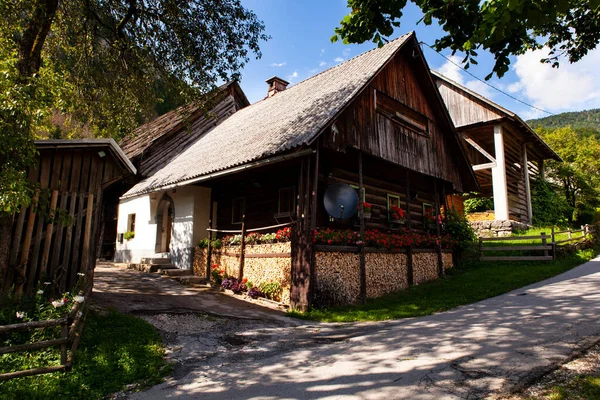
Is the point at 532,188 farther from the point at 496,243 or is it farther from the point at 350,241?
the point at 350,241

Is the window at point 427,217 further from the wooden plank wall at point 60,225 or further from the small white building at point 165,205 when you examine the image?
the wooden plank wall at point 60,225

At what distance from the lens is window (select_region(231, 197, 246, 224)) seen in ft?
47.3

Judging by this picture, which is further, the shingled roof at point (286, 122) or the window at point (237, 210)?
the window at point (237, 210)

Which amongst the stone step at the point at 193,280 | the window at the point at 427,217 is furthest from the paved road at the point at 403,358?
the window at the point at 427,217

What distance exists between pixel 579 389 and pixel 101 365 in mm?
5932

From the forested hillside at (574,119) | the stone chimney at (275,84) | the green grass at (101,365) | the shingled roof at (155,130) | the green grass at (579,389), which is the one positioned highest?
the forested hillside at (574,119)

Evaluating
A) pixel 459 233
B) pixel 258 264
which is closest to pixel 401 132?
pixel 459 233

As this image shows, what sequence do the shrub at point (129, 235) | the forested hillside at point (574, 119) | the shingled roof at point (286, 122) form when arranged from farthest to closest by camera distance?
the forested hillside at point (574, 119)
the shrub at point (129, 235)
the shingled roof at point (286, 122)

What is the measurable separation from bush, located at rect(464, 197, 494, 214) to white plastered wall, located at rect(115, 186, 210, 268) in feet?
63.2

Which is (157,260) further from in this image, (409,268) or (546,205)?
(546,205)

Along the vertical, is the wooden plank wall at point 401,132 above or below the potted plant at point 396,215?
above

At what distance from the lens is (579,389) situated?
4062mm

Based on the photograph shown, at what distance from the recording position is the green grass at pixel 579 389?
3.90 meters

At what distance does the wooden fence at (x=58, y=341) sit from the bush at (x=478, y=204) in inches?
1018
